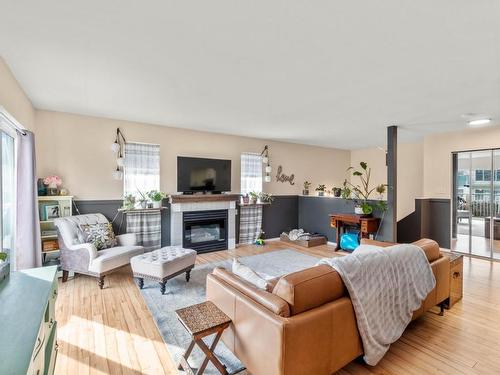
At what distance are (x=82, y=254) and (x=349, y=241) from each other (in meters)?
4.78

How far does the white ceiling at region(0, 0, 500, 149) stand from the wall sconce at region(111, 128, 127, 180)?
53 centimetres

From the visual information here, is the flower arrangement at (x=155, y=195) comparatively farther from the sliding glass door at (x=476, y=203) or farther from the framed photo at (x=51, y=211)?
the sliding glass door at (x=476, y=203)

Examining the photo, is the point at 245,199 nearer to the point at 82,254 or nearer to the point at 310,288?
the point at 82,254

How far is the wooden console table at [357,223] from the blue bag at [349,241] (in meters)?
0.10

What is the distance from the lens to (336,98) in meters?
3.34

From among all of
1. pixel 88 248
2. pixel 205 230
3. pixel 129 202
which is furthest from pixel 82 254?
pixel 205 230

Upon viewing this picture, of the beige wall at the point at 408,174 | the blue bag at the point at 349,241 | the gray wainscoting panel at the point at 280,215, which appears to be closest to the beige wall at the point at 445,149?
the beige wall at the point at 408,174

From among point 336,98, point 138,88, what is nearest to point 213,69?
point 138,88

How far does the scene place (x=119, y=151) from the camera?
176 inches

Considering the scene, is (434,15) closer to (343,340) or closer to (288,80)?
(288,80)

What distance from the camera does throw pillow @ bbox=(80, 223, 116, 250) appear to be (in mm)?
3688

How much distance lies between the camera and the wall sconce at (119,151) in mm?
4305

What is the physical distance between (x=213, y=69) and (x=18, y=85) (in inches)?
91.2

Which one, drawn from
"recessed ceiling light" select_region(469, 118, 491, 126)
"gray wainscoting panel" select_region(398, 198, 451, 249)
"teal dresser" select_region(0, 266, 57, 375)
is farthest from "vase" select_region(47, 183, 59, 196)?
"recessed ceiling light" select_region(469, 118, 491, 126)
